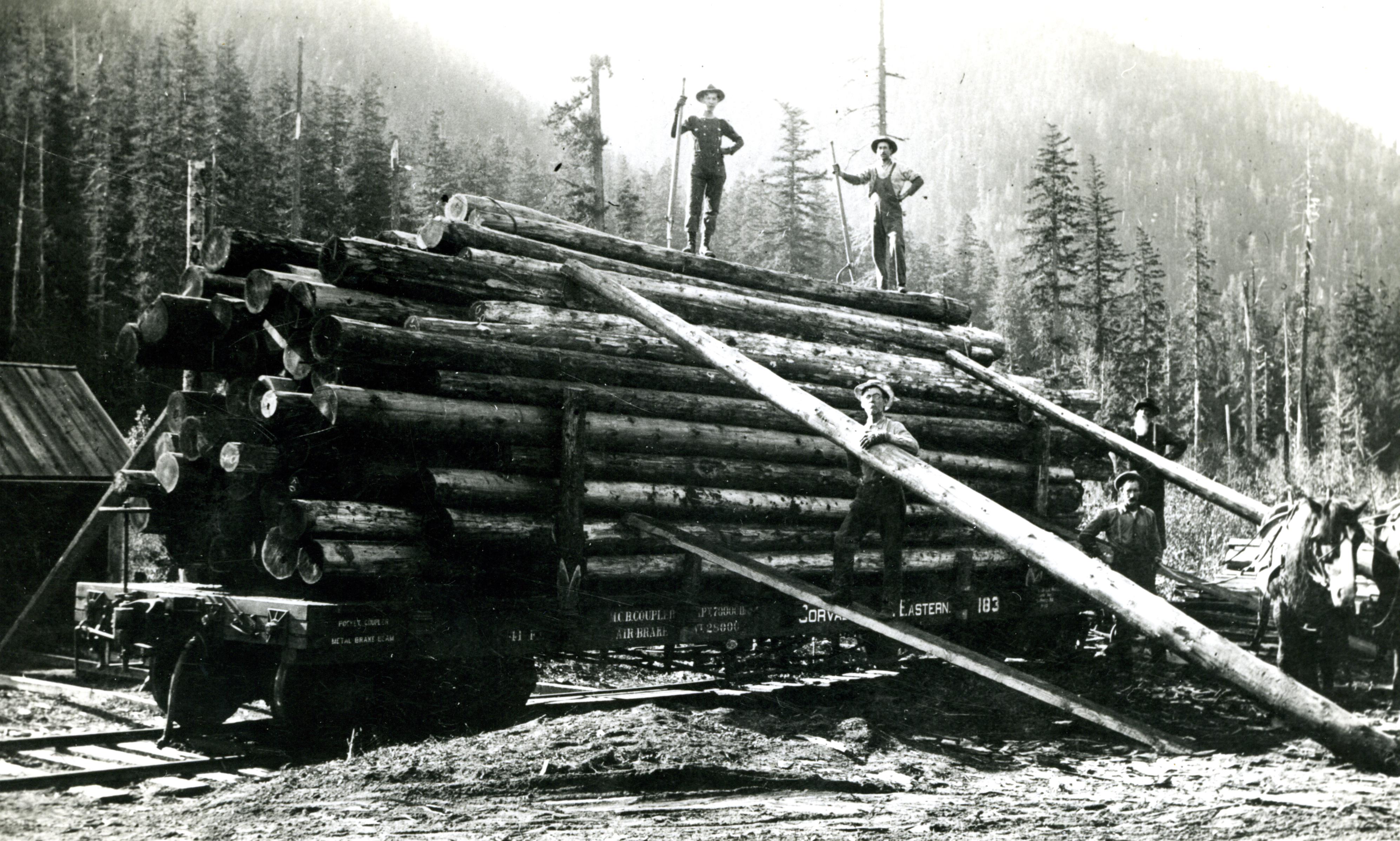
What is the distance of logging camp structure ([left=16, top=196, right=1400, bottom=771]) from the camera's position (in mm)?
7840

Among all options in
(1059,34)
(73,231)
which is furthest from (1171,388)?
(1059,34)

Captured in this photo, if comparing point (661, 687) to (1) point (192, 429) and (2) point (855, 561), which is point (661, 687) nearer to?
(2) point (855, 561)

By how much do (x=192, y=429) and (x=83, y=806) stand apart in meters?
3.38

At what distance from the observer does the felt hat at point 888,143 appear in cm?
1408

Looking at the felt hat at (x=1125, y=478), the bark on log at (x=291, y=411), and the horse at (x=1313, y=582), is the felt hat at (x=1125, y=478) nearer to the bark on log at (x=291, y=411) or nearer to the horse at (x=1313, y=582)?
the horse at (x=1313, y=582)

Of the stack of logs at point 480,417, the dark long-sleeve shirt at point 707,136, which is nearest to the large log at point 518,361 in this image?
the stack of logs at point 480,417

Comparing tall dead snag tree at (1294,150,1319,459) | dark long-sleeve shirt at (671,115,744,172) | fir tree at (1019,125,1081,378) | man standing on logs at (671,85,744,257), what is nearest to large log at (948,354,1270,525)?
man standing on logs at (671,85,744,257)

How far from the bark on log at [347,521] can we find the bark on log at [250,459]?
12.1 inches

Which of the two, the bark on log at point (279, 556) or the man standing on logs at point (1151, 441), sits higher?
the man standing on logs at point (1151, 441)

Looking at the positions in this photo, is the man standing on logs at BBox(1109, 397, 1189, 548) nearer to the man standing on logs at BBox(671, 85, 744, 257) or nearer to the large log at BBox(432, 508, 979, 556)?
the large log at BBox(432, 508, 979, 556)

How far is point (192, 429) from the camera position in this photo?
904 centimetres

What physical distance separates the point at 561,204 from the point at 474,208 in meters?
52.3

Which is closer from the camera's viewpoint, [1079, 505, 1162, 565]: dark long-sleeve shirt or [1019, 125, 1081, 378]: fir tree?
[1079, 505, 1162, 565]: dark long-sleeve shirt

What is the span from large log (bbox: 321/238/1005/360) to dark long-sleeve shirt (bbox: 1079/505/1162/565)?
2.91 metres
